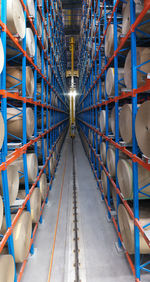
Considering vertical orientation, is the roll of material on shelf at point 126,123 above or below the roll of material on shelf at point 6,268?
above

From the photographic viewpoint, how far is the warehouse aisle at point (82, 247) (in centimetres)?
389

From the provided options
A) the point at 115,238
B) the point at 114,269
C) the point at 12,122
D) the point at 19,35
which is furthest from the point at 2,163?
the point at 115,238

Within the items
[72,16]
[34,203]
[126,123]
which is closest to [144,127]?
[126,123]

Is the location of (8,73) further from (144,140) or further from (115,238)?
(115,238)

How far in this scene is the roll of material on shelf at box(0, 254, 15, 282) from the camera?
271 centimetres

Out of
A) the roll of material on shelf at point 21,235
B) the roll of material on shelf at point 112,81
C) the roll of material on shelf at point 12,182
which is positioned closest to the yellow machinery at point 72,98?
the roll of material on shelf at point 112,81

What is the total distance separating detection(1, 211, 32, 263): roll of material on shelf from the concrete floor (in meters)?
0.74

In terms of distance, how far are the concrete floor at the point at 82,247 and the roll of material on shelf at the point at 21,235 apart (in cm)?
74

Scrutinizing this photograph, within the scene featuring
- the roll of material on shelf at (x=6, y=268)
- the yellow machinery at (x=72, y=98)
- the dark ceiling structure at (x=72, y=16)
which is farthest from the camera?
the yellow machinery at (x=72, y=98)

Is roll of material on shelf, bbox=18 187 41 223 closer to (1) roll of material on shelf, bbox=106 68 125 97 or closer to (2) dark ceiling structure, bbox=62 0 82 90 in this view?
(1) roll of material on shelf, bbox=106 68 125 97

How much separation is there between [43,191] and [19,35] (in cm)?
474

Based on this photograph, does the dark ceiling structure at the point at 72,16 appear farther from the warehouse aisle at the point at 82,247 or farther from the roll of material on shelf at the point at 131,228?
the roll of material on shelf at the point at 131,228

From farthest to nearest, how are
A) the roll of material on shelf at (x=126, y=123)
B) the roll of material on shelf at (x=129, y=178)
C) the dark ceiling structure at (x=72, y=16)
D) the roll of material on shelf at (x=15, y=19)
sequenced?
the dark ceiling structure at (x=72, y=16) → the roll of material on shelf at (x=126, y=123) → the roll of material on shelf at (x=129, y=178) → the roll of material on shelf at (x=15, y=19)

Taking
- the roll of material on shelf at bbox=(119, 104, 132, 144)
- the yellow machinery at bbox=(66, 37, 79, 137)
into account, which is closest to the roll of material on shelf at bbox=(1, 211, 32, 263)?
the roll of material on shelf at bbox=(119, 104, 132, 144)
